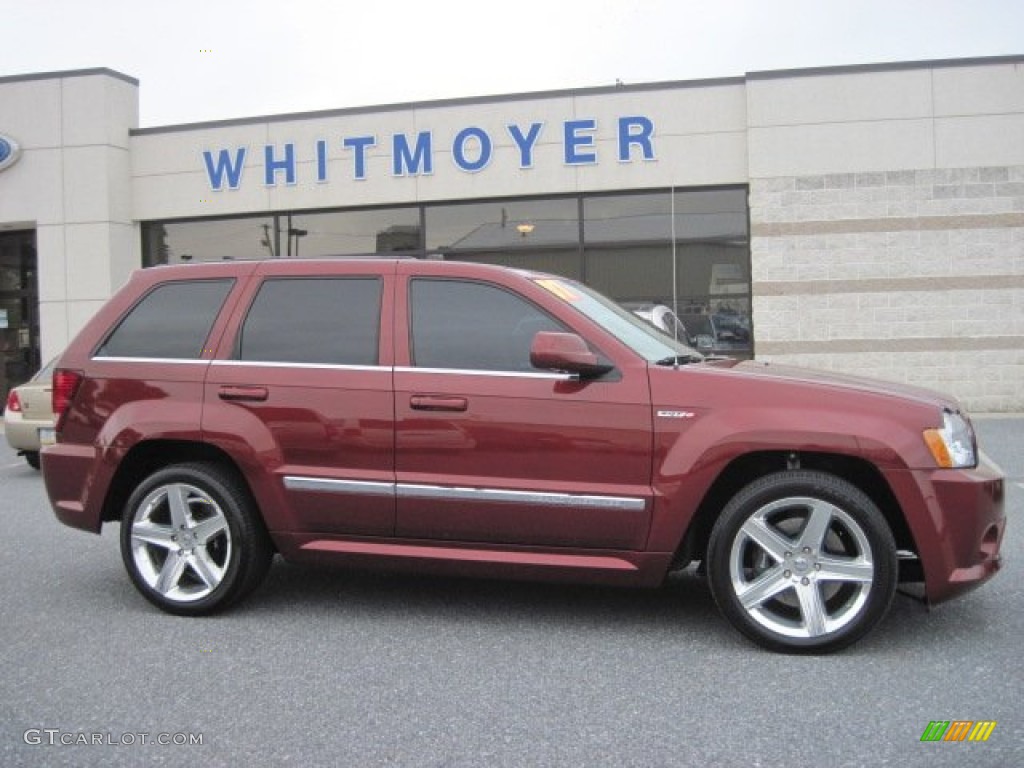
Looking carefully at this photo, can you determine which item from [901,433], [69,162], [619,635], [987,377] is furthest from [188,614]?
[69,162]

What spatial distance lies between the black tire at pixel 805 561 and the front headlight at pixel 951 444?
0.34 meters

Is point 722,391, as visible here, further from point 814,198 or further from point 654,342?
point 814,198

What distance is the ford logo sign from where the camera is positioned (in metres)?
16.5

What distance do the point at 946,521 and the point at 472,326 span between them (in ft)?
7.25

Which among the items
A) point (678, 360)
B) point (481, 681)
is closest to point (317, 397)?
point (481, 681)

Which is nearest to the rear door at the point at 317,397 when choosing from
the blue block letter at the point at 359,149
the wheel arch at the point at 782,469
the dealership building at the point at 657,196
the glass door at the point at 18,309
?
the wheel arch at the point at 782,469

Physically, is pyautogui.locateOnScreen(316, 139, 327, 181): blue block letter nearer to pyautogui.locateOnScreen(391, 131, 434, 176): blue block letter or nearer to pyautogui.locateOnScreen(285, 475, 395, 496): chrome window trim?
pyautogui.locateOnScreen(391, 131, 434, 176): blue block letter

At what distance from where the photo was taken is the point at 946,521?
4.03 metres

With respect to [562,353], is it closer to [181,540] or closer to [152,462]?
[181,540]

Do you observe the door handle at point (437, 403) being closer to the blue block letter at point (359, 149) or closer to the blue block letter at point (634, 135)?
the blue block letter at point (634, 135)

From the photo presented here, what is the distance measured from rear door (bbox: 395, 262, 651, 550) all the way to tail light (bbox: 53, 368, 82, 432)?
5.70 feet

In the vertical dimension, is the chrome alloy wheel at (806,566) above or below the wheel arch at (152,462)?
below

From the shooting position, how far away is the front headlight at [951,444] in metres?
4.05

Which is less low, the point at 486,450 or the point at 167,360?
the point at 167,360
